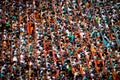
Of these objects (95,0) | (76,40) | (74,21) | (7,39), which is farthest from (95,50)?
(7,39)

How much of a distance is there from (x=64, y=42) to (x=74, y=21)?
0.34 m

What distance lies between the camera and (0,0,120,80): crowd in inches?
104

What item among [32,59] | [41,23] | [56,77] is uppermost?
[41,23]

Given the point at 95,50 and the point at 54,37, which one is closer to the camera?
the point at 95,50

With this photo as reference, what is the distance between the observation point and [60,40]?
114 inches

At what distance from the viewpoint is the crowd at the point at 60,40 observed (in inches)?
104

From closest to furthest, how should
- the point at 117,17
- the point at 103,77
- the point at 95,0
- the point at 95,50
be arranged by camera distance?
the point at 103,77, the point at 95,50, the point at 117,17, the point at 95,0

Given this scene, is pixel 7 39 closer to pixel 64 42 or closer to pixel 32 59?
pixel 32 59

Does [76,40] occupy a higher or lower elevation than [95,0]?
lower

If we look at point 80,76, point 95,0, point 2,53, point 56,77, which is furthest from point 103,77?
point 2,53

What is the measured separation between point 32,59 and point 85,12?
970 millimetres

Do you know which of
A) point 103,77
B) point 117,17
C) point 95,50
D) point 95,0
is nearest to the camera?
point 103,77

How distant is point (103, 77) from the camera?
8.36 ft

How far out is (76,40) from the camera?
285cm
